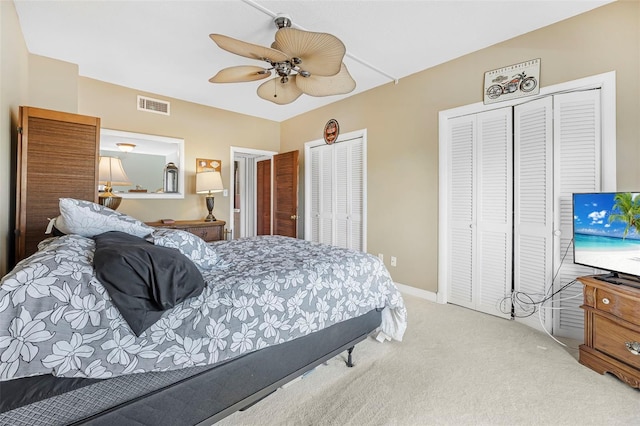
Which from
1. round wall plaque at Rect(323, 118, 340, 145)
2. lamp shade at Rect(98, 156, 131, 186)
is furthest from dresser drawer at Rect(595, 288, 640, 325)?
lamp shade at Rect(98, 156, 131, 186)

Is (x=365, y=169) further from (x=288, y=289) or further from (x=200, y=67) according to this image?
(x=288, y=289)

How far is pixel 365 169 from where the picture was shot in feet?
13.3

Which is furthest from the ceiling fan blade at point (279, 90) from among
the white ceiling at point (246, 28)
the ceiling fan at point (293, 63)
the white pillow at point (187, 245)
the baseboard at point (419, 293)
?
the baseboard at point (419, 293)

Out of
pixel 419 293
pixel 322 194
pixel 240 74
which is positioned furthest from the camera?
pixel 322 194

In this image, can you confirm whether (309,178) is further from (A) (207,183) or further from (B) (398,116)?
(B) (398,116)

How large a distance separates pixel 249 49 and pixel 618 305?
296 centimetres

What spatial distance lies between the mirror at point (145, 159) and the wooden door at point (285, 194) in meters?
1.61

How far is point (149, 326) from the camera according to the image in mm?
1120

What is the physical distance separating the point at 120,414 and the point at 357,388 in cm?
127

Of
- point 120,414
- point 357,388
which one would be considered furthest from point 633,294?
point 120,414

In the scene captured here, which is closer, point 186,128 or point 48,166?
point 48,166

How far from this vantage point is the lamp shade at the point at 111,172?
10.2 feet

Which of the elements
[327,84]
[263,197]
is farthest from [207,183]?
[327,84]

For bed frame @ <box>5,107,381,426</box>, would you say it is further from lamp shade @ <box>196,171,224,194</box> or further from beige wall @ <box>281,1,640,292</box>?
lamp shade @ <box>196,171,224,194</box>
